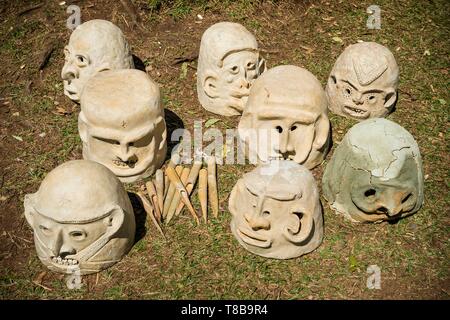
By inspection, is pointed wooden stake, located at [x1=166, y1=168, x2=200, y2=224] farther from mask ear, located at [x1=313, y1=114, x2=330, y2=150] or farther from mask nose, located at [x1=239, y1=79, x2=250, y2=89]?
mask ear, located at [x1=313, y1=114, x2=330, y2=150]

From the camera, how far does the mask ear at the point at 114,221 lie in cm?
555

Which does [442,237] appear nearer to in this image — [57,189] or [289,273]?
[289,273]

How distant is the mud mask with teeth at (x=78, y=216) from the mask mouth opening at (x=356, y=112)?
312 cm

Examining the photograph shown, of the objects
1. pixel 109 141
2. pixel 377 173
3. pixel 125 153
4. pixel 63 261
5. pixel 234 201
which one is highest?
pixel 377 173

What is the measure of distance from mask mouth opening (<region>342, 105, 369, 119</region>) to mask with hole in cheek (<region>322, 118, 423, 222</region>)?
3.91ft

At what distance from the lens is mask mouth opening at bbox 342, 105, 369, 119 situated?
24.6ft

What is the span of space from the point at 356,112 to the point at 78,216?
3.76 meters

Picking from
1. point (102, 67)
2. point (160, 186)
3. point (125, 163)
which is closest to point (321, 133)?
point (160, 186)

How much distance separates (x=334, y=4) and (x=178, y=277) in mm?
5719

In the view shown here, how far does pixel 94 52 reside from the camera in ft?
23.8

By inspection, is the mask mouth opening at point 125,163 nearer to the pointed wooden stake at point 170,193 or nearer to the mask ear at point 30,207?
the pointed wooden stake at point 170,193

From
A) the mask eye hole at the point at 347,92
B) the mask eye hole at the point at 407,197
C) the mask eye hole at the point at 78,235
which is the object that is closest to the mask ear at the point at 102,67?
the mask eye hole at the point at 78,235

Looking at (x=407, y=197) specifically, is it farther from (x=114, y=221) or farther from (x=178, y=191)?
(x=114, y=221)

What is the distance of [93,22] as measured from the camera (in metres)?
7.43
